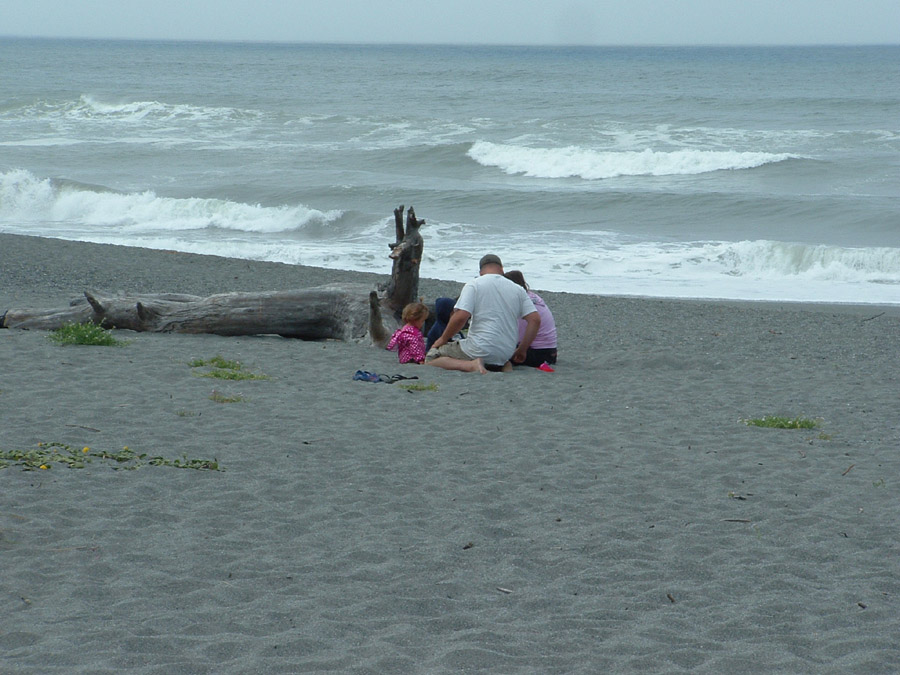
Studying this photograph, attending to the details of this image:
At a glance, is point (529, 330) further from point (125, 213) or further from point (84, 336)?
point (125, 213)

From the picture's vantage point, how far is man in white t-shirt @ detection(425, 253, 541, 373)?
8.15 meters

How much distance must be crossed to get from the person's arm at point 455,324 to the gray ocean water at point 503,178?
23.7ft

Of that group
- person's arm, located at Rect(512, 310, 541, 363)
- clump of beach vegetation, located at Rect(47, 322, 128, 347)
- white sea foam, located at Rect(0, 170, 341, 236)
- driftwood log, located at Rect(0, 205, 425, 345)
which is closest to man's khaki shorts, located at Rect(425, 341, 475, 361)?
person's arm, located at Rect(512, 310, 541, 363)

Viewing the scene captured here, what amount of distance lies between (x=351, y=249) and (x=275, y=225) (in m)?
3.79

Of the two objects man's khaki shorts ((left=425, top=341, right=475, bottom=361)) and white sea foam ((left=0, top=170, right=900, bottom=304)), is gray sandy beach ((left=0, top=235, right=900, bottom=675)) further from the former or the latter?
white sea foam ((left=0, top=170, right=900, bottom=304))

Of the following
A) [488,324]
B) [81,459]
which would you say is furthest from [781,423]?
[81,459]

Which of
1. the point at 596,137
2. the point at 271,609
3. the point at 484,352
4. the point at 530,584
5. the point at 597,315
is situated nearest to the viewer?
the point at 271,609

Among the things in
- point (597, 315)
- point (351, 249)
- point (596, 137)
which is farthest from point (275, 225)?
point (596, 137)

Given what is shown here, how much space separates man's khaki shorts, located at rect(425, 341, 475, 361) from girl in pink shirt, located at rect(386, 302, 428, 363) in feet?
0.38

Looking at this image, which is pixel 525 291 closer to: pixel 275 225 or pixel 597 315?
pixel 597 315

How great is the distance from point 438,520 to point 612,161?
93.4 ft

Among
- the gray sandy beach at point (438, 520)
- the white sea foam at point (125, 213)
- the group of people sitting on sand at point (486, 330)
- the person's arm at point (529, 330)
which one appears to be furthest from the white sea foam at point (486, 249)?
the gray sandy beach at point (438, 520)

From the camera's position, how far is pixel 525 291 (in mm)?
8359

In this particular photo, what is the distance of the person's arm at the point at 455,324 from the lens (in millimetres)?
8172
